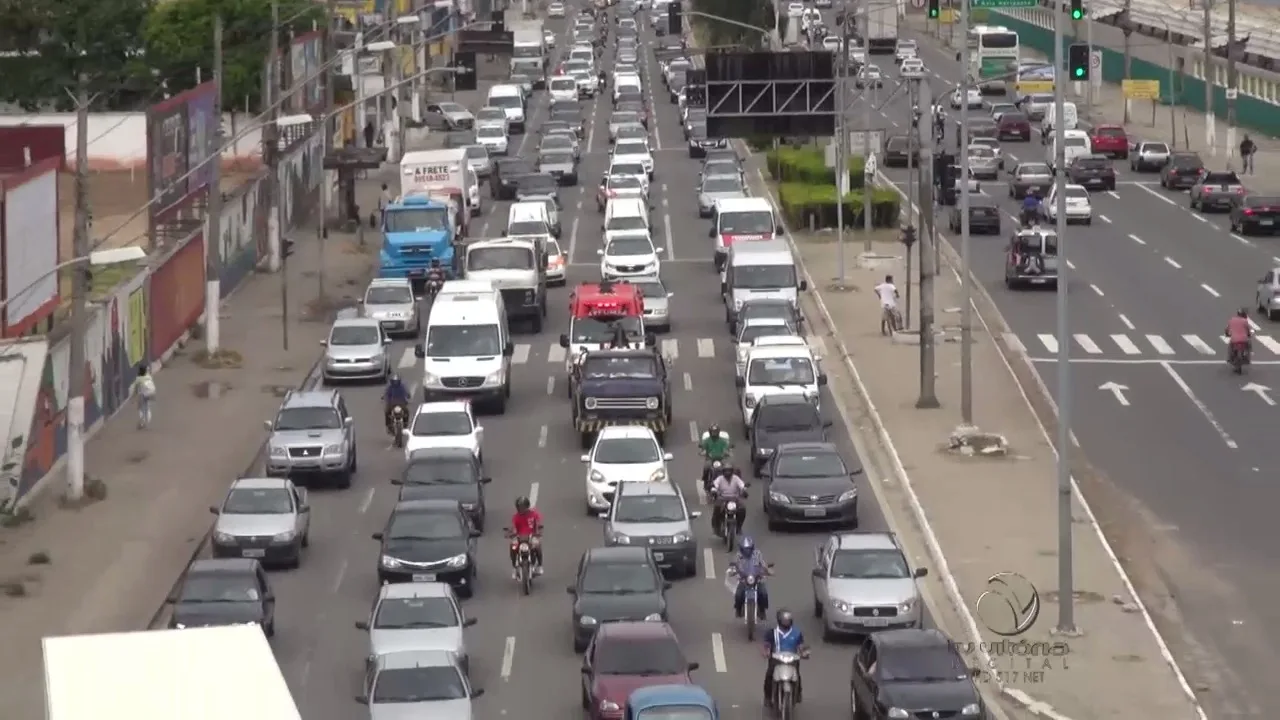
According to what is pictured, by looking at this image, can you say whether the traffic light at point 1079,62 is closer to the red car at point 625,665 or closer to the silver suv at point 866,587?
the silver suv at point 866,587

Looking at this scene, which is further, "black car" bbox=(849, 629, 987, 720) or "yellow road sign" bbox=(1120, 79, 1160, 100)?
"yellow road sign" bbox=(1120, 79, 1160, 100)

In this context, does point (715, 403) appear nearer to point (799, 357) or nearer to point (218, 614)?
point (799, 357)

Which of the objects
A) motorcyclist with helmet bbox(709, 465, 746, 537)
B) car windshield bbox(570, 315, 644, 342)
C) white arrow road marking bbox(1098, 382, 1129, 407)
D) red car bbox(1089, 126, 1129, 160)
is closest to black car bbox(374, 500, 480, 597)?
motorcyclist with helmet bbox(709, 465, 746, 537)

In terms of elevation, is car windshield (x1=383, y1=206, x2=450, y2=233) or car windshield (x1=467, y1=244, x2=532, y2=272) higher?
car windshield (x1=383, y1=206, x2=450, y2=233)

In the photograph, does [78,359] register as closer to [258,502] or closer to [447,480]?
[258,502]

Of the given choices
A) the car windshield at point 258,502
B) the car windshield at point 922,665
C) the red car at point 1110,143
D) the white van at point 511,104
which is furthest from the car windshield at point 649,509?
the white van at point 511,104

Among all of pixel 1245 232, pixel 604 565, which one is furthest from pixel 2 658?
pixel 1245 232

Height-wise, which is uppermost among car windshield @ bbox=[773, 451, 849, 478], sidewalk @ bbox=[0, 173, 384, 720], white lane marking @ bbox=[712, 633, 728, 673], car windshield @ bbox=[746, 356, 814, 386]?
car windshield @ bbox=[746, 356, 814, 386]

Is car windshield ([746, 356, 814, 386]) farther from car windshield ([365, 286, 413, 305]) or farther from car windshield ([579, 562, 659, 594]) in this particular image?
car windshield ([579, 562, 659, 594])
